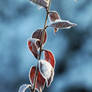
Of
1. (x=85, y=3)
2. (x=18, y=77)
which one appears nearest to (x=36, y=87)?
(x=18, y=77)

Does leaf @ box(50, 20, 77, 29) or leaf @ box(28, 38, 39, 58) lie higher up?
leaf @ box(50, 20, 77, 29)

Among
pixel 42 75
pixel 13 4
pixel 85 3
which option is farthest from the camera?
pixel 13 4

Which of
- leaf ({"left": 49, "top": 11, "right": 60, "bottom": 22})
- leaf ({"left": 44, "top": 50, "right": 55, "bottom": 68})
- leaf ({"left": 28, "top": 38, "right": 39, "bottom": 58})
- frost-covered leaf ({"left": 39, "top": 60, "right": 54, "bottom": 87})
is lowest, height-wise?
frost-covered leaf ({"left": 39, "top": 60, "right": 54, "bottom": 87})

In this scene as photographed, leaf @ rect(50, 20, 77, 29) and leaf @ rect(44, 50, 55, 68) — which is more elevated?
leaf @ rect(50, 20, 77, 29)

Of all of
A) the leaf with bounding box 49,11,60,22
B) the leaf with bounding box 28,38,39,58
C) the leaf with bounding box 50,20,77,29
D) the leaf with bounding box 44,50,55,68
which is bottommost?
the leaf with bounding box 44,50,55,68

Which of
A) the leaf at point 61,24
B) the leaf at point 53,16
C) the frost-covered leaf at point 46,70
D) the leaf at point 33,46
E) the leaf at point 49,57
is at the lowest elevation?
the frost-covered leaf at point 46,70

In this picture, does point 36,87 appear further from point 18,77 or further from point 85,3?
point 85,3

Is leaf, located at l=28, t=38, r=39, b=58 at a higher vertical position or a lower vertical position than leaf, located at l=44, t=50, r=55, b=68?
higher

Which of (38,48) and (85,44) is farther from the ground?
(38,48)
